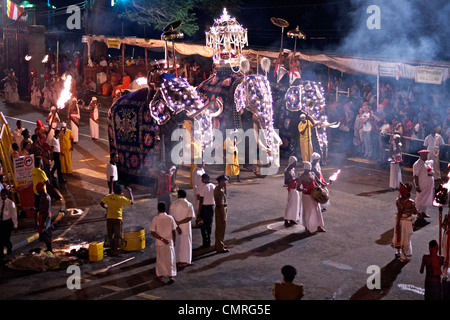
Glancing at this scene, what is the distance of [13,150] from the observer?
1540 cm

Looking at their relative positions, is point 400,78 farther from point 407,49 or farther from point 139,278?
point 139,278

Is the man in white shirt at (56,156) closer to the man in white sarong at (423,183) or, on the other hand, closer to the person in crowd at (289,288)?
the man in white sarong at (423,183)

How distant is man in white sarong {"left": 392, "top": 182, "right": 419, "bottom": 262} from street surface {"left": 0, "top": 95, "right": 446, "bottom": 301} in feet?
0.79

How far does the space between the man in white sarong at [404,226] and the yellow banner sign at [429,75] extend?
8.53 m

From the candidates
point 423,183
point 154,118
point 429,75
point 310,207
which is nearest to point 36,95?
point 154,118

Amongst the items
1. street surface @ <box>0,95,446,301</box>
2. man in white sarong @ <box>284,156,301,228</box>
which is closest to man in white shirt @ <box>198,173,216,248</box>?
street surface @ <box>0,95,446,301</box>

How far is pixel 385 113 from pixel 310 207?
9289mm

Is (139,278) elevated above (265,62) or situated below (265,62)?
below

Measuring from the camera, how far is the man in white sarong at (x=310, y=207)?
13023 mm

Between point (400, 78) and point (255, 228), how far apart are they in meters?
11.3

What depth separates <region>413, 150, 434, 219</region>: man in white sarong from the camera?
1419 cm

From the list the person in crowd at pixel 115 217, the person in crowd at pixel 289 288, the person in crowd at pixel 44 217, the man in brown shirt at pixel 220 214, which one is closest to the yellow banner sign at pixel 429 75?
the man in brown shirt at pixel 220 214
